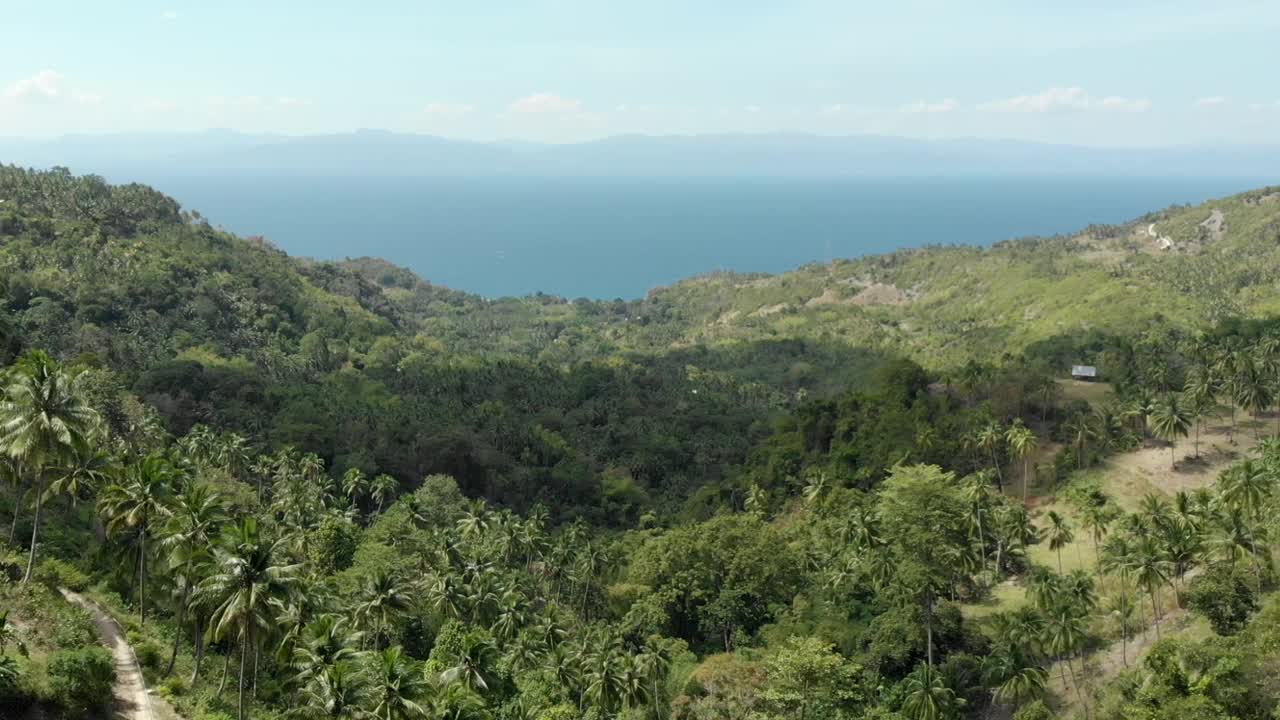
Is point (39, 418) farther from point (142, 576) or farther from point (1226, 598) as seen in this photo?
point (1226, 598)

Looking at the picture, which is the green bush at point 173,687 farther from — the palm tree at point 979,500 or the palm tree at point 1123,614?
the palm tree at point 979,500

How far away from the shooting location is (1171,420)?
70688 mm

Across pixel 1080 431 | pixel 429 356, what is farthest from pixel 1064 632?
pixel 429 356

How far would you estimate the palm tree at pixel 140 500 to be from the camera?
3228 centimetres

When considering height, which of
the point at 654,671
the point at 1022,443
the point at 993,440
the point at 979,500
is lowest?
the point at 654,671

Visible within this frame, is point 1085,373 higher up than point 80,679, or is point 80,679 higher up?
point 80,679

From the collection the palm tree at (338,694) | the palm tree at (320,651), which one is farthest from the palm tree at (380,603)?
the palm tree at (338,694)

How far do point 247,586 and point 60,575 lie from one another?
16.4 meters

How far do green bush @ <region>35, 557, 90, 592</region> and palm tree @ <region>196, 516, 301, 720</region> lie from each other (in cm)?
1340

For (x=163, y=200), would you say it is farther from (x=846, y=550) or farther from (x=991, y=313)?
(x=991, y=313)

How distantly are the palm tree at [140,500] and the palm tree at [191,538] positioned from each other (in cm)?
95

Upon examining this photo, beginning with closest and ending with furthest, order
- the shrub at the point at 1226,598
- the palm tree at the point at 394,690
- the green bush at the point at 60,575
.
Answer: the palm tree at the point at 394,690 < the green bush at the point at 60,575 < the shrub at the point at 1226,598

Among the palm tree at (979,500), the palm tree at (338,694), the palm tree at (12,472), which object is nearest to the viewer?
the palm tree at (338,694)

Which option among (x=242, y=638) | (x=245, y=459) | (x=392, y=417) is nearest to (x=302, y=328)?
(x=392, y=417)
